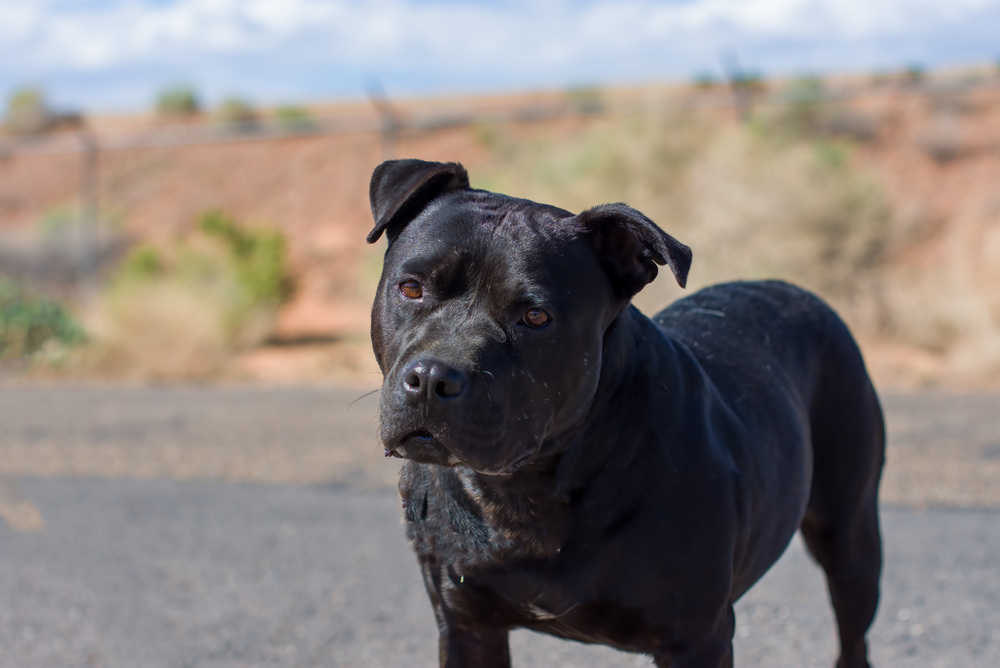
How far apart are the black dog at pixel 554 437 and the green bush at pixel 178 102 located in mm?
45744

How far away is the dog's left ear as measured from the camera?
300 centimetres

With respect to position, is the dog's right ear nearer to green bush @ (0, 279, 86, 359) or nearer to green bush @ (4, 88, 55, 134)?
green bush @ (0, 279, 86, 359)

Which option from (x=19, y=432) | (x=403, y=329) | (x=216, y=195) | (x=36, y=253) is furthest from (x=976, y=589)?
(x=216, y=195)

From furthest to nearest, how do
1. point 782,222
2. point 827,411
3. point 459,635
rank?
point 782,222 < point 827,411 < point 459,635

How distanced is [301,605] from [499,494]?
283 cm

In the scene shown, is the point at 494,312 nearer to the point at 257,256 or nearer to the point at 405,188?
the point at 405,188

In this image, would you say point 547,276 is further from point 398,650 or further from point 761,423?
point 398,650

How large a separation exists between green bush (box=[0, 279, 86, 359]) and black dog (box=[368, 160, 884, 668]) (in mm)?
12194

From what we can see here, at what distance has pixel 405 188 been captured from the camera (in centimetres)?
317

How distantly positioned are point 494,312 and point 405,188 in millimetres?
561

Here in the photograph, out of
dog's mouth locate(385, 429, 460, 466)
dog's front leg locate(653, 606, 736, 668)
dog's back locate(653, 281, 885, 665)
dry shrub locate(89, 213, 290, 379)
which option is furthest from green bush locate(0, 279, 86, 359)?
dog's front leg locate(653, 606, 736, 668)

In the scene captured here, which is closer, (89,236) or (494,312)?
(494,312)

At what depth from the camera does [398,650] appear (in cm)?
478

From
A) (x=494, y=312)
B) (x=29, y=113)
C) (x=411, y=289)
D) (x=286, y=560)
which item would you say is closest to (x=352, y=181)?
(x=29, y=113)
